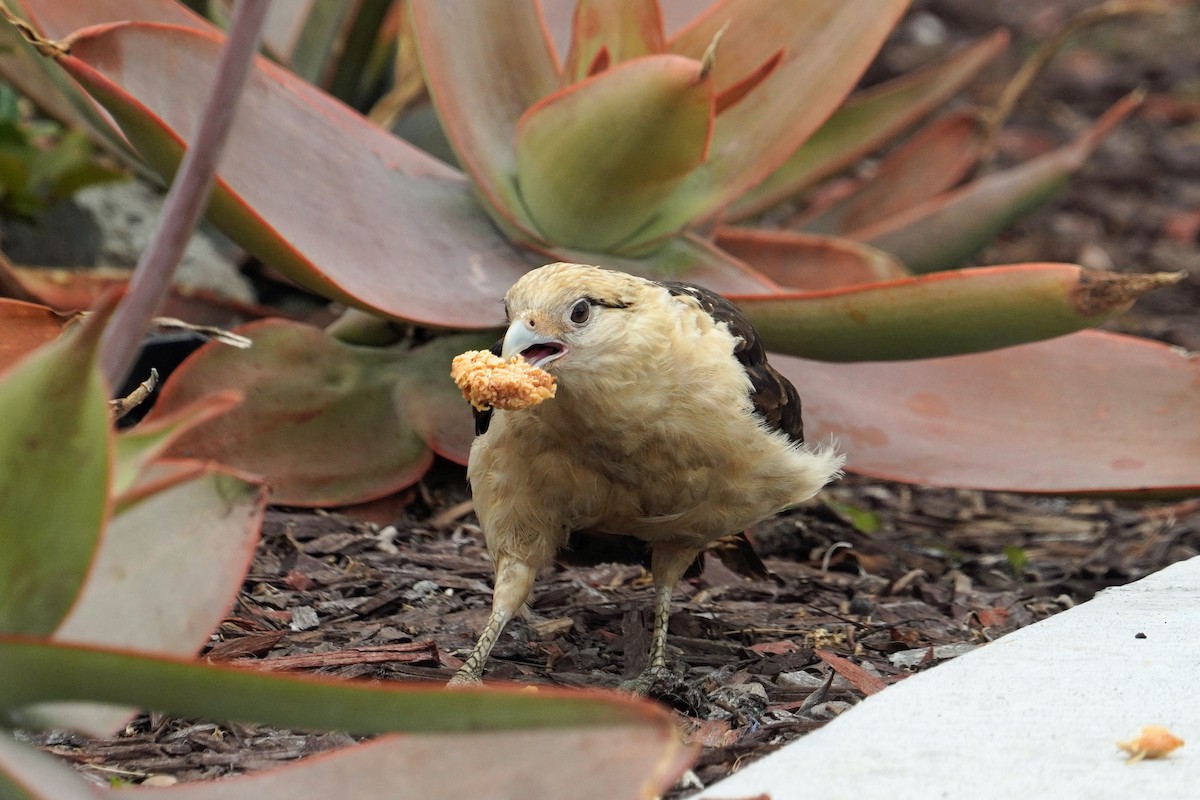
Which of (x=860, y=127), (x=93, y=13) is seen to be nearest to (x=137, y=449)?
(x=93, y=13)

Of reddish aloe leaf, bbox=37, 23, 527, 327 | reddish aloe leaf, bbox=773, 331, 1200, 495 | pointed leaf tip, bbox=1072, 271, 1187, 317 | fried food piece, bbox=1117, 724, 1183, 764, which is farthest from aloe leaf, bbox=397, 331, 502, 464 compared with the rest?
fried food piece, bbox=1117, 724, 1183, 764

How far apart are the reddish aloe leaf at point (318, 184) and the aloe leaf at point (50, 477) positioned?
1605 mm

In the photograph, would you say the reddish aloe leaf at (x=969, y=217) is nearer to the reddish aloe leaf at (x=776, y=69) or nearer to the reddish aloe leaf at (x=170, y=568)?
the reddish aloe leaf at (x=776, y=69)

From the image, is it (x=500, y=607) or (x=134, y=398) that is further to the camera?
(x=500, y=607)

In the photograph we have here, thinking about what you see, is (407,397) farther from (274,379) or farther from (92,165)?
(92,165)

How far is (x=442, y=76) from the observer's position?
3986 mm

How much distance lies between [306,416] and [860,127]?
8.87 feet

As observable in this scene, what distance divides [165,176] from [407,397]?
0.94 metres

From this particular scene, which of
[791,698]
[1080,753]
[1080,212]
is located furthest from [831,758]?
[1080,212]

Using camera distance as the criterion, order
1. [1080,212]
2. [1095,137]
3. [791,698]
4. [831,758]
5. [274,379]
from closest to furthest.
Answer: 1. [831,758]
2. [791,698]
3. [274,379]
4. [1095,137]
5. [1080,212]

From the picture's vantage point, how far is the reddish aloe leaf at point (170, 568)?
196cm

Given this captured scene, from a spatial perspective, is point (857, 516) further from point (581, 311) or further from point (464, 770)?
point (464, 770)

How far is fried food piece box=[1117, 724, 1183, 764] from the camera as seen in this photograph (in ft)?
7.96

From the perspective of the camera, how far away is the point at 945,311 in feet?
12.1
